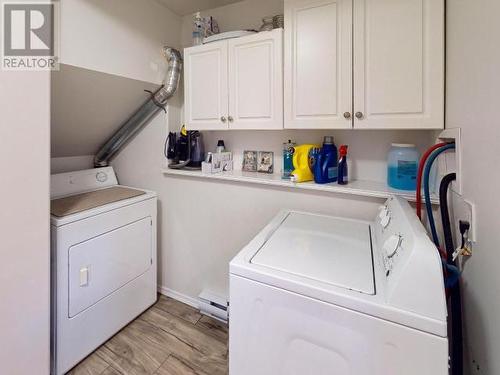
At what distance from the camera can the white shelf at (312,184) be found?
1.49 metres

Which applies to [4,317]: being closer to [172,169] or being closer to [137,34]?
[172,169]

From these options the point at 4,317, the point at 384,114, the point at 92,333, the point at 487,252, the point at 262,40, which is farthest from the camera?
the point at 92,333

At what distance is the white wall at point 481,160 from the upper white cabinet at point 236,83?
0.94 m

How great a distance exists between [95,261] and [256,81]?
1691mm

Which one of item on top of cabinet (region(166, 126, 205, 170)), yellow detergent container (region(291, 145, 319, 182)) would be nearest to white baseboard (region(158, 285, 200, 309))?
item on top of cabinet (region(166, 126, 205, 170))

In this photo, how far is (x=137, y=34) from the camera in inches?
75.1

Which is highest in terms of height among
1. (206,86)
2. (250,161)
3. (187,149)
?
(206,86)

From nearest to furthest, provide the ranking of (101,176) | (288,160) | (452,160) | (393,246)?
(393,246)
(452,160)
(288,160)
(101,176)

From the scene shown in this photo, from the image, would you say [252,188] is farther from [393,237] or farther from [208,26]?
[208,26]

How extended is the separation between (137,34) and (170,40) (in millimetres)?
355

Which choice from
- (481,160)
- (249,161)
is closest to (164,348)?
(249,161)

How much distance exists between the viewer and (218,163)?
2.10 meters

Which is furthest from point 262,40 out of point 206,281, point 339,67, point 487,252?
point 206,281

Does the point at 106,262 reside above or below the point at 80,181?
below
